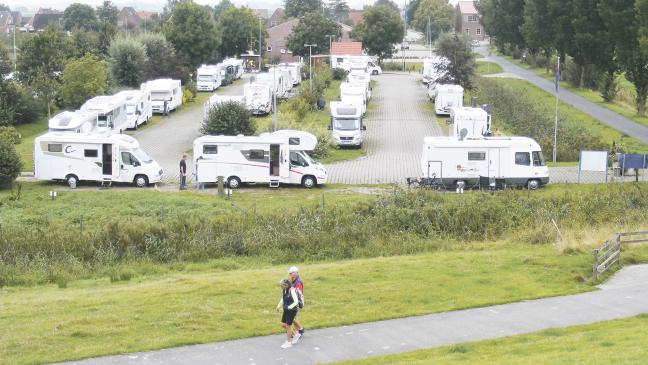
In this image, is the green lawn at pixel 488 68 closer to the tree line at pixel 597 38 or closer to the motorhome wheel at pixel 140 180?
the tree line at pixel 597 38

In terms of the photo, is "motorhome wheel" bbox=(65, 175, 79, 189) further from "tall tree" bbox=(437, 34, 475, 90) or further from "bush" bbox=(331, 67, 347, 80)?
"bush" bbox=(331, 67, 347, 80)

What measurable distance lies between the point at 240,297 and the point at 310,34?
6787cm

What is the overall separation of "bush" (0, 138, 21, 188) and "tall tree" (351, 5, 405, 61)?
198 feet

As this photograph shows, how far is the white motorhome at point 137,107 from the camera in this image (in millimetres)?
46750

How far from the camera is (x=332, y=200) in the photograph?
30.2 m

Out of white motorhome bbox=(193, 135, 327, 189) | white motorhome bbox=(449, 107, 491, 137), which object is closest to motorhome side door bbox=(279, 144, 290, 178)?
white motorhome bbox=(193, 135, 327, 189)

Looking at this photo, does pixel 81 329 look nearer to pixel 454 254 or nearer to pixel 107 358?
pixel 107 358

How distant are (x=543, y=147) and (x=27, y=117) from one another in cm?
2782

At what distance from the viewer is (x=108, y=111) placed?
4256 centimetres

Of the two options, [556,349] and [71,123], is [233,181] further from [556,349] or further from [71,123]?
[556,349]

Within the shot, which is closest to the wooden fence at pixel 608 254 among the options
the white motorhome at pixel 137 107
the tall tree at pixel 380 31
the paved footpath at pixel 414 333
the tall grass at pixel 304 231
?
the paved footpath at pixel 414 333

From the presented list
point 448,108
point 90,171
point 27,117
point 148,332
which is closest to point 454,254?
point 148,332

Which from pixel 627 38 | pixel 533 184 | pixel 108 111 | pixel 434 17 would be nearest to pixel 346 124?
pixel 108 111

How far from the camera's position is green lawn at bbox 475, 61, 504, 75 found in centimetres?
A: 8312
